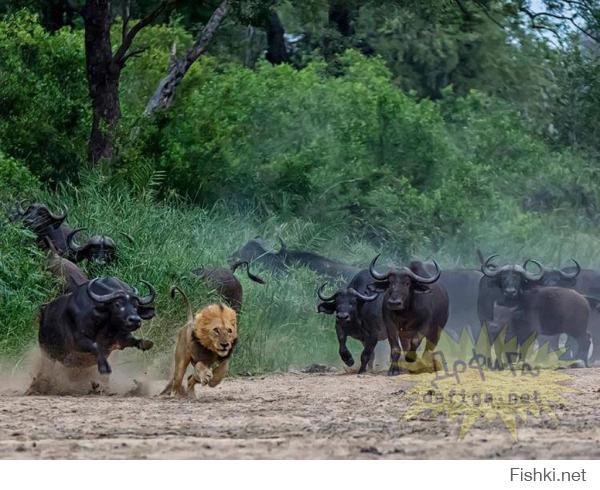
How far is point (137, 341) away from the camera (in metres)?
14.1

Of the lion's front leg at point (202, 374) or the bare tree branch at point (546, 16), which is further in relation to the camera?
the bare tree branch at point (546, 16)

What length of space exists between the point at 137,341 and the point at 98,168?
8.17 metres

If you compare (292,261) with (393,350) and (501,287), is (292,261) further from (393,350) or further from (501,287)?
(393,350)

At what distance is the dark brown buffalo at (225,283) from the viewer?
17.4m

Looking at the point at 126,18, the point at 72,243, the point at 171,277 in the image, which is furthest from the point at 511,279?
the point at 126,18

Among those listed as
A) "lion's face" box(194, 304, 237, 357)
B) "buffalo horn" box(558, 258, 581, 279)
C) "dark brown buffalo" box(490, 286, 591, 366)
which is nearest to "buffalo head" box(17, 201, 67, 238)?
"dark brown buffalo" box(490, 286, 591, 366)

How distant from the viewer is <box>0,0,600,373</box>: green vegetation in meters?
18.7

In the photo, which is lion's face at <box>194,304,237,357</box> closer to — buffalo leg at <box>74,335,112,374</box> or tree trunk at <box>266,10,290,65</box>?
buffalo leg at <box>74,335,112,374</box>

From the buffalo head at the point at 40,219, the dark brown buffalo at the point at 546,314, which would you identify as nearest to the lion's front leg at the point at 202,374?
the buffalo head at the point at 40,219

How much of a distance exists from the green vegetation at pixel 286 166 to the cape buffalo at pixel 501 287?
1854 mm

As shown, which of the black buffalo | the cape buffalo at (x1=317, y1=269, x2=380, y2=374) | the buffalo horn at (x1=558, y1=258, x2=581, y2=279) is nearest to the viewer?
the cape buffalo at (x1=317, y1=269, x2=380, y2=374)

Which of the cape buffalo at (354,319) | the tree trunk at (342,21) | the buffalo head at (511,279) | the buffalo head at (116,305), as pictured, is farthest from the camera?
the tree trunk at (342,21)

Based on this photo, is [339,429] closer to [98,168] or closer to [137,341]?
[137,341]

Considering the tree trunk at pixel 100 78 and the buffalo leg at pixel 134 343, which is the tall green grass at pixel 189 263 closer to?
the tree trunk at pixel 100 78
